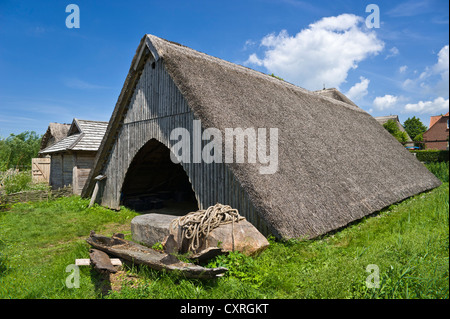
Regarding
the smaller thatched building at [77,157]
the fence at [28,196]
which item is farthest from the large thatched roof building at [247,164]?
the smaller thatched building at [77,157]

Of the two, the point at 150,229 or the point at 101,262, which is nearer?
the point at 101,262

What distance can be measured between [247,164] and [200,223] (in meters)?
1.95

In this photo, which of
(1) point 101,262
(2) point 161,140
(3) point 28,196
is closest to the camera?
(1) point 101,262

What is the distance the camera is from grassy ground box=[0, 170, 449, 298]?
3.82 metres

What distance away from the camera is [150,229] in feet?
19.7

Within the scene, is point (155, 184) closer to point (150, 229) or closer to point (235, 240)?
point (150, 229)

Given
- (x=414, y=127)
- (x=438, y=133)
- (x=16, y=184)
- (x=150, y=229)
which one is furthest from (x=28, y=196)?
(x=414, y=127)

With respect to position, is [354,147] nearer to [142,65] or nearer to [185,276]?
[142,65]

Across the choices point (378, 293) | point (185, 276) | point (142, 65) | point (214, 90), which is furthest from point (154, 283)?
point (142, 65)

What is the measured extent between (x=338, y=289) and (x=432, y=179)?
47.7 feet

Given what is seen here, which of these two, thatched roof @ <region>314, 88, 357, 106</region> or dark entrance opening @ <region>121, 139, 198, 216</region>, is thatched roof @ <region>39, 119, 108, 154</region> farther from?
thatched roof @ <region>314, 88, 357, 106</region>

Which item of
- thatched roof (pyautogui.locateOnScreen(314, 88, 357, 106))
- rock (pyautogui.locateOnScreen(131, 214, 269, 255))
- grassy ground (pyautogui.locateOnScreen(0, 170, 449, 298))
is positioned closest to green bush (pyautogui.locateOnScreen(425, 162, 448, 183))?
thatched roof (pyautogui.locateOnScreen(314, 88, 357, 106))

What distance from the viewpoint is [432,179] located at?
1491 cm
